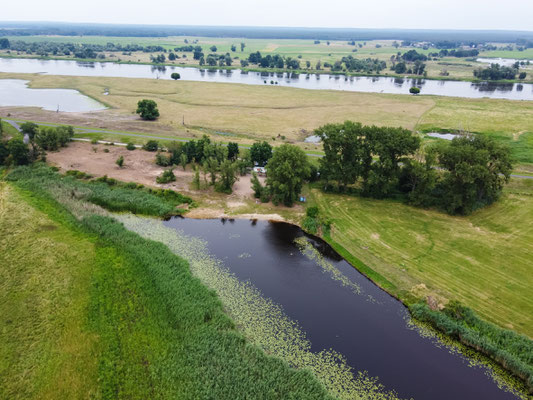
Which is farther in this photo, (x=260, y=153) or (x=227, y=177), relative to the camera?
(x=260, y=153)

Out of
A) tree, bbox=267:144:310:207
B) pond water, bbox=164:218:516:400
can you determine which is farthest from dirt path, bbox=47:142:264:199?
pond water, bbox=164:218:516:400

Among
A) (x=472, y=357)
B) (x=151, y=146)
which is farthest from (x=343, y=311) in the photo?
(x=151, y=146)

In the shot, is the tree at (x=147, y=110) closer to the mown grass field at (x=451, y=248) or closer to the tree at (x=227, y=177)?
the tree at (x=227, y=177)

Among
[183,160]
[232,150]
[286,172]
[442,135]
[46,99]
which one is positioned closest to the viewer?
[286,172]

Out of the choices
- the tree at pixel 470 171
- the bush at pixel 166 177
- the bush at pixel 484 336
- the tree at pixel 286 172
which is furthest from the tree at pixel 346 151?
the bush at pixel 166 177

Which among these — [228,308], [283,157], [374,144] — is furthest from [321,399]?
[374,144]

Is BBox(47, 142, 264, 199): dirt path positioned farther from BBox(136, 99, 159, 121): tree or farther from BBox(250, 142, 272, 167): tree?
BBox(136, 99, 159, 121): tree

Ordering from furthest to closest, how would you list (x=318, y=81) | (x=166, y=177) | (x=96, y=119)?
(x=318, y=81) → (x=96, y=119) → (x=166, y=177)

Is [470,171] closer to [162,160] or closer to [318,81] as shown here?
[162,160]
